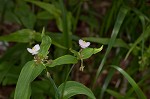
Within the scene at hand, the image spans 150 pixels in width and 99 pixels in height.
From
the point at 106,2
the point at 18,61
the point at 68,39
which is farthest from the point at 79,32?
the point at 68,39

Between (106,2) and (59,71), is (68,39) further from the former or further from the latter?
(106,2)

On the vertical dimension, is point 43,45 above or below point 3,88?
above

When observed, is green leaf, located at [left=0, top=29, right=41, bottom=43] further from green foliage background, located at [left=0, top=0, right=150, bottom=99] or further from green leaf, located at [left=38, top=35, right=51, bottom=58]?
green leaf, located at [left=38, top=35, right=51, bottom=58]

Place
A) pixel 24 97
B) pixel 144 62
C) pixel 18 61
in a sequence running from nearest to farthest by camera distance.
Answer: pixel 24 97, pixel 144 62, pixel 18 61

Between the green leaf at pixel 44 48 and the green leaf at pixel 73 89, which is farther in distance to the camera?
the green leaf at pixel 73 89

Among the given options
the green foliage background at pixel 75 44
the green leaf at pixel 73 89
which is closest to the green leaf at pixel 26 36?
the green foliage background at pixel 75 44

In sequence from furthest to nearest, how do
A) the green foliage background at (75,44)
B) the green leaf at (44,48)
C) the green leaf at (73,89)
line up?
the green foliage background at (75,44), the green leaf at (73,89), the green leaf at (44,48)

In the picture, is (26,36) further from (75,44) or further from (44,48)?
(44,48)

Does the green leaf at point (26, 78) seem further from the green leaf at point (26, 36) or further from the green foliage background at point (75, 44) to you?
the green leaf at point (26, 36)

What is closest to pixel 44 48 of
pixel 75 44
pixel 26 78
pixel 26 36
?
pixel 26 78
